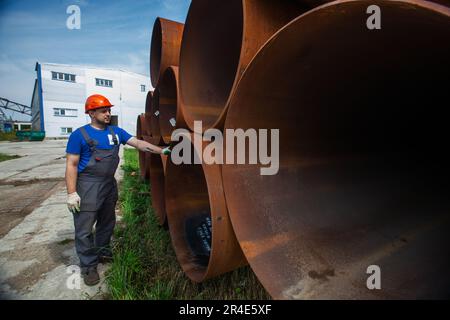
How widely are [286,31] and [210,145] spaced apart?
0.75 m

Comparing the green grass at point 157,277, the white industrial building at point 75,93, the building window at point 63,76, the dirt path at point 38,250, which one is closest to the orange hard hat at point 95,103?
the green grass at point 157,277

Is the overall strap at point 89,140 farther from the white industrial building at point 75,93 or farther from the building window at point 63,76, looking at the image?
the building window at point 63,76

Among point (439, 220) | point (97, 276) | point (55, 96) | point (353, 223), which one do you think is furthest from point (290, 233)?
point (55, 96)

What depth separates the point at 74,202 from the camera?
1.92 metres

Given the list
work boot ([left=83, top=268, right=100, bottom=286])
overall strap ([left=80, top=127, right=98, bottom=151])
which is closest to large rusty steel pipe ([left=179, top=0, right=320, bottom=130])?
overall strap ([left=80, top=127, right=98, bottom=151])

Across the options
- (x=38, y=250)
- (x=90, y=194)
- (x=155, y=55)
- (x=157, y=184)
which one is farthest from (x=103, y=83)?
(x=90, y=194)

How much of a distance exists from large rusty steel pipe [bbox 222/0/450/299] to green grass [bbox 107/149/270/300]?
0.70m

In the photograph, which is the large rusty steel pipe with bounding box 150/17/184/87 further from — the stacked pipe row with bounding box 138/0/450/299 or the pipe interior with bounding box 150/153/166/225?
the pipe interior with bounding box 150/153/166/225

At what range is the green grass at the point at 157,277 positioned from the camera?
5.84 feet

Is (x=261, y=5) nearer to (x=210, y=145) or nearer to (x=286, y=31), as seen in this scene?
(x=286, y=31)

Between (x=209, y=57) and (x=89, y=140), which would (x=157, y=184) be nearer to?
(x=89, y=140)

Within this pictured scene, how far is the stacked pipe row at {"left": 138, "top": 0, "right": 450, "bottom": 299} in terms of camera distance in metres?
1.10

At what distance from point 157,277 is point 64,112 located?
27.0 metres
